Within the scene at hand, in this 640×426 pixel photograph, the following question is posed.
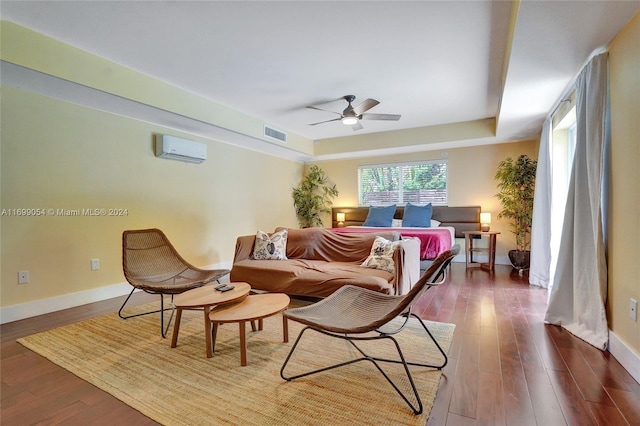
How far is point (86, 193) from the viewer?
3512 mm

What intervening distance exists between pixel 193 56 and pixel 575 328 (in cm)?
419

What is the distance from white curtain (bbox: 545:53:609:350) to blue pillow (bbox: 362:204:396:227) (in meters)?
3.54

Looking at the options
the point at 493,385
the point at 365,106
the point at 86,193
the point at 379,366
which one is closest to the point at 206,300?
the point at 379,366

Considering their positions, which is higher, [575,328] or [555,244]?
[555,244]

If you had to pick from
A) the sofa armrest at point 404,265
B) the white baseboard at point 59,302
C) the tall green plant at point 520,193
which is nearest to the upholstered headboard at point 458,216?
the tall green plant at point 520,193

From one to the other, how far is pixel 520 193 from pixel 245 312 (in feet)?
16.2

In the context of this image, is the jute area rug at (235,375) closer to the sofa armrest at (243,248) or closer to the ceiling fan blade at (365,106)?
the sofa armrest at (243,248)

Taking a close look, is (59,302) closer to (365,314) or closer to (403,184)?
(365,314)

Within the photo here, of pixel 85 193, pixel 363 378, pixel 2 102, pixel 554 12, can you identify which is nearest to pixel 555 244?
pixel 554 12

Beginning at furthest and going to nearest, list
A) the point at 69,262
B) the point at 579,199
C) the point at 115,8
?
the point at 69,262 < the point at 579,199 < the point at 115,8

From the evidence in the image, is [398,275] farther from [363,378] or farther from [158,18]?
[158,18]

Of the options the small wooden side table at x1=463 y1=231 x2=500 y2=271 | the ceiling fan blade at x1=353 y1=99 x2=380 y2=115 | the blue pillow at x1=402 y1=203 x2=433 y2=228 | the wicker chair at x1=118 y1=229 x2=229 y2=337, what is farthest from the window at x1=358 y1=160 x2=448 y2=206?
the wicker chair at x1=118 y1=229 x2=229 y2=337

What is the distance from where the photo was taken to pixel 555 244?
3.81m

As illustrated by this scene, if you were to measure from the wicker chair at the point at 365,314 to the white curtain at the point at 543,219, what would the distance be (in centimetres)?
291
